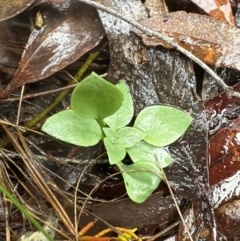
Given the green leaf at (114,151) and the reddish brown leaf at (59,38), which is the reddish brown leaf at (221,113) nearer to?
the green leaf at (114,151)

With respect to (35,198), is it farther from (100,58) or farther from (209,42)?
(209,42)

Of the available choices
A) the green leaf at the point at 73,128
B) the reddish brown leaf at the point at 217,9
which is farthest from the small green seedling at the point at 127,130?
the reddish brown leaf at the point at 217,9

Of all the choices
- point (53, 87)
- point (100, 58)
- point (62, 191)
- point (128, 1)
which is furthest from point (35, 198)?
point (128, 1)

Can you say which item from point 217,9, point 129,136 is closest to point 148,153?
point 129,136

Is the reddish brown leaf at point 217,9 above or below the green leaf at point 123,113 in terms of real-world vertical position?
above

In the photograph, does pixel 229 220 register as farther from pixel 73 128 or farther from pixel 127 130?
pixel 73 128

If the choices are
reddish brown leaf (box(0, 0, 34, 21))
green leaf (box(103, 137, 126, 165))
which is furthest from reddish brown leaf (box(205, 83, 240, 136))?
reddish brown leaf (box(0, 0, 34, 21))

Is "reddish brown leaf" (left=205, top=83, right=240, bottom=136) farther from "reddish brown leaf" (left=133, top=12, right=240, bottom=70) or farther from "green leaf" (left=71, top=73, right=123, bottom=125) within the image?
"green leaf" (left=71, top=73, right=123, bottom=125)
